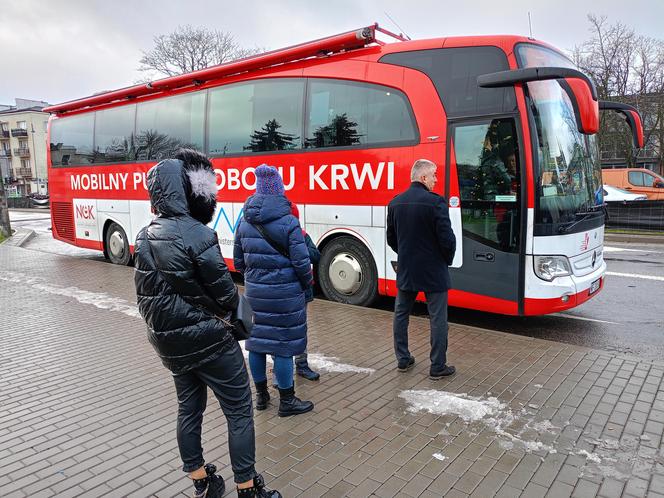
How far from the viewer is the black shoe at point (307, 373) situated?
4619 mm

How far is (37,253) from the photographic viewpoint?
45.8 ft

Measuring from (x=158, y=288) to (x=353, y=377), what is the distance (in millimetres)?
2601

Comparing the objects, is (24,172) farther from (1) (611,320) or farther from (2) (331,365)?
(1) (611,320)

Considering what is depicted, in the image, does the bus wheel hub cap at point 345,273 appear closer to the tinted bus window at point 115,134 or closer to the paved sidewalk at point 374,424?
the paved sidewalk at point 374,424

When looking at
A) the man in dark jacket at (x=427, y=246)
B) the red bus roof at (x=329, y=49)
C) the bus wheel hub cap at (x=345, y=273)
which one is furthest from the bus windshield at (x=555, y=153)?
the bus wheel hub cap at (x=345, y=273)

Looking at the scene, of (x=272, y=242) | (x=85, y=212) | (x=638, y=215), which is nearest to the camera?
(x=272, y=242)

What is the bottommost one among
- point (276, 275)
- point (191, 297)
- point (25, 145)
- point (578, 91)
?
point (276, 275)

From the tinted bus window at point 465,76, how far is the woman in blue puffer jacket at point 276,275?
3.21 metres

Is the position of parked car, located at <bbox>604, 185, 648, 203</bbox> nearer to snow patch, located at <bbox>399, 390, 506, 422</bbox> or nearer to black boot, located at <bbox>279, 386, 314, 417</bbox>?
snow patch, located at <bbox>399, 390, 506, 422</bbox>

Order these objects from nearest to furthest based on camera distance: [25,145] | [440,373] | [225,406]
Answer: [225,406] → [440,373] → [25,145]

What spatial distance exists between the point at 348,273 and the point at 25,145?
277ft

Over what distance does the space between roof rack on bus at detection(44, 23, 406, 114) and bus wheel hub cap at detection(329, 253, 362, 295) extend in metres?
3.03

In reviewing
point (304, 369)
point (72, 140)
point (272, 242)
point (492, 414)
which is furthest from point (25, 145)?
point (492, 414)

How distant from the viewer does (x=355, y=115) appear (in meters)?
7.02
